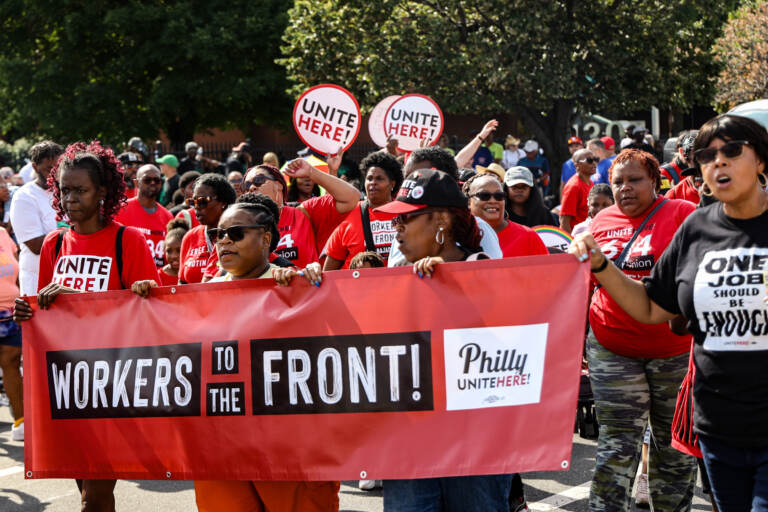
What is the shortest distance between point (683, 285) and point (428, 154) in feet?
6.99

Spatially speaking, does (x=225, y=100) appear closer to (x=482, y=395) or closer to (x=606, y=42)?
(x=606, y=42)

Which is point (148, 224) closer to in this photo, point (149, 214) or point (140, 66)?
point (149, 214)

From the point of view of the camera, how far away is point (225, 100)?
30.6 m

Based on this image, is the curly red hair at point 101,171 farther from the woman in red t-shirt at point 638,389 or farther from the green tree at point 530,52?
the green tree at point 530,52

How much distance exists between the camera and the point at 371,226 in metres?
6.06

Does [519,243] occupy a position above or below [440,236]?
below

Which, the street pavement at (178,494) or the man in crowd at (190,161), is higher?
the man in crowd at (190,161)

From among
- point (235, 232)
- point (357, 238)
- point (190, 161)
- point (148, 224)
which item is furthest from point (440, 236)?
point (190, 161)

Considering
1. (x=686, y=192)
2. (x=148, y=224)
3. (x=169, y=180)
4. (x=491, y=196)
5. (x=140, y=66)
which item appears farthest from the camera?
(x=140, y=66)

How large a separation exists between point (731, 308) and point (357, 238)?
10.0 feet

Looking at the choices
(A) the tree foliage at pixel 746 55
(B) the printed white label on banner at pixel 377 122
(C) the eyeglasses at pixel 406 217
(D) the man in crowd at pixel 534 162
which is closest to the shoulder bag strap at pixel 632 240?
(C) the eyeglasses at pixel 406 217

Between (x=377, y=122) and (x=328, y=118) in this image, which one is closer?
(x=328, y=118)

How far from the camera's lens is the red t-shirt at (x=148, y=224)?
327 inches

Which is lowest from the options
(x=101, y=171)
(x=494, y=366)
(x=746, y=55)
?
(x=494, y=366)
